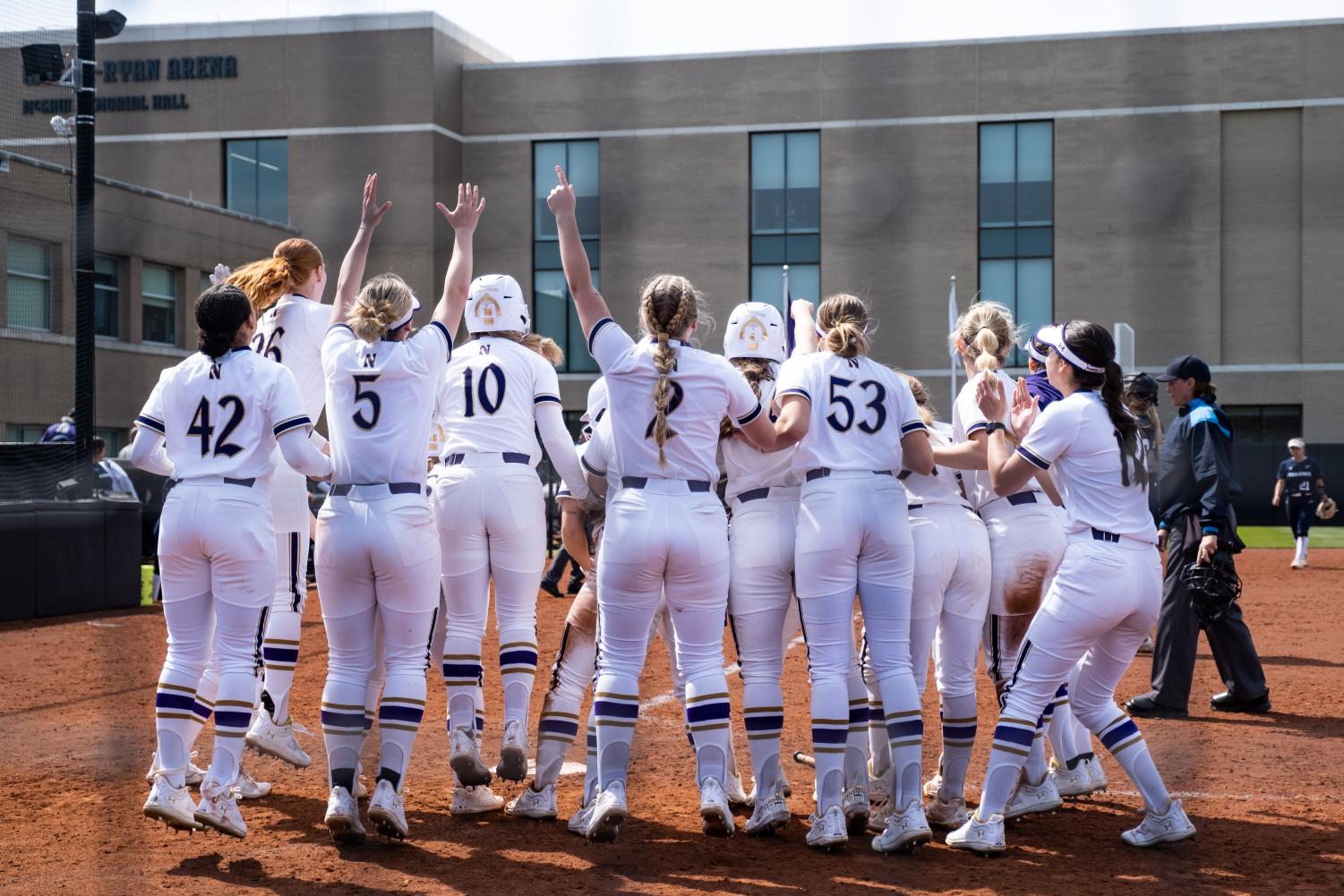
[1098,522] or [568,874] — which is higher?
[1098,522]

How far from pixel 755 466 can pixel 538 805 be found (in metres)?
1.55

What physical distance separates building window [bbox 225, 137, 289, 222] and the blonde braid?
138 centimetres

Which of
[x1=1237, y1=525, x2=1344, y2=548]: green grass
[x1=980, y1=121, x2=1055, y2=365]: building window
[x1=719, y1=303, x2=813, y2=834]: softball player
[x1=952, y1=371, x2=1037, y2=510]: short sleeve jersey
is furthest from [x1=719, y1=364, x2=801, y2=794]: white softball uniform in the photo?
[x1=1237, y1=525, x2=1344, y2=548]: green grass

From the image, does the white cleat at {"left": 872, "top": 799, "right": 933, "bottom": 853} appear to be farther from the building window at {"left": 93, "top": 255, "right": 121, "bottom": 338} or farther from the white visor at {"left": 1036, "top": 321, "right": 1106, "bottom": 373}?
the building window at {"left": 93, "top": 255, "right": 121, "bottom": 338}

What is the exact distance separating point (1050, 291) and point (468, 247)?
29.4 feet

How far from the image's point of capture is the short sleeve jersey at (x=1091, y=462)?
4531 millimetres

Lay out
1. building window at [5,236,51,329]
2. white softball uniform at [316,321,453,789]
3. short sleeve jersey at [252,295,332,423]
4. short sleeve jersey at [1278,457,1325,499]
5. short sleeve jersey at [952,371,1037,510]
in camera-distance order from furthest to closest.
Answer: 1. short sleeve jersey at [1278,457,1325,499]
2. building window at [5,236,51,329]
3. short sleeve jersey at [252,295,332,423]
4. short sleeve jersey at [952,371,1037,510]
5. white softball uniform at [316,321,453,789]

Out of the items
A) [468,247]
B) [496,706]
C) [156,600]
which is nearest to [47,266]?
[156,600]

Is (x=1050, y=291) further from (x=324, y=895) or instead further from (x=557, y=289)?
(x=557, y=289)

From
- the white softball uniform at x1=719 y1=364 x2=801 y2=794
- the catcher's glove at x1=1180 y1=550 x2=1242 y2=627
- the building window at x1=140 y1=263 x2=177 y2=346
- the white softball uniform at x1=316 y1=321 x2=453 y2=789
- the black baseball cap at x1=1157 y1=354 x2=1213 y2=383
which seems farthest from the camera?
the building window at x1=140 y1=263 x2=177 y2=346

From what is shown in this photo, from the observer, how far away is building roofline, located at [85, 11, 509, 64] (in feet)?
8.90

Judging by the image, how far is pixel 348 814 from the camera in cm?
454

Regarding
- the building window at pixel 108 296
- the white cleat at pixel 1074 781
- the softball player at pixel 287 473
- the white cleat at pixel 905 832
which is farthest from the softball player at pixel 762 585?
the building window at pixel 108 296

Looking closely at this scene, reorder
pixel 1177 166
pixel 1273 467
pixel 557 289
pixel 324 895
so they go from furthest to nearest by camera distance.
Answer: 1. pixel 1273 467
2. pixel 557 289
3. pixel 324 895
4. pixel 1177 166
